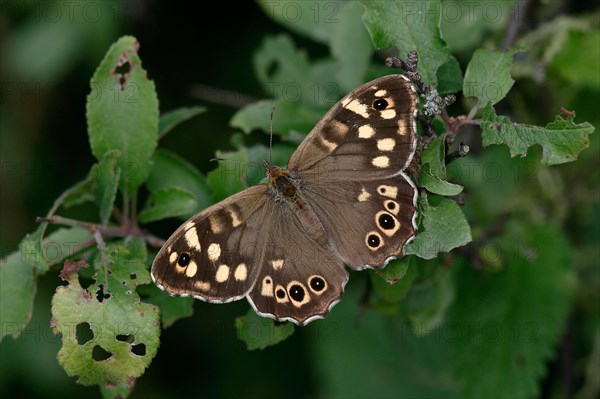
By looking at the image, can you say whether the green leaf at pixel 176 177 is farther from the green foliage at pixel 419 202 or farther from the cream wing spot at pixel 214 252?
the cream wing spot at pixel 214 252

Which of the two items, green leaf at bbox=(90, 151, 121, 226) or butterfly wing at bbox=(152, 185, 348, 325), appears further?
green leaf at bbox=(90, 151, 121, 226)

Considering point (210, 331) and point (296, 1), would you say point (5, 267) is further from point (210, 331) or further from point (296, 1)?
point (210, 331)

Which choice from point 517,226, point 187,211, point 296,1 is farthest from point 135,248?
point 517,226

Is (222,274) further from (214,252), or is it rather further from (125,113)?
(125,113)

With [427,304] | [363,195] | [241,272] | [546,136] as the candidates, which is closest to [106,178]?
[241,272]

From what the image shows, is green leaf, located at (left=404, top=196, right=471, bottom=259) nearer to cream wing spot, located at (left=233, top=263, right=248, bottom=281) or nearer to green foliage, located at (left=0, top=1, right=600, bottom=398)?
green foliage, located at (left=0, top=1, right=600, bottom=398)

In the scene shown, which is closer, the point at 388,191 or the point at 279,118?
the point at 388,191

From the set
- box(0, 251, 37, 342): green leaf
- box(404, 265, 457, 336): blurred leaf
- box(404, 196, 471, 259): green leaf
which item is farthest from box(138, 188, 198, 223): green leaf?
box(404, 265, 457, 336): blurred leaf
